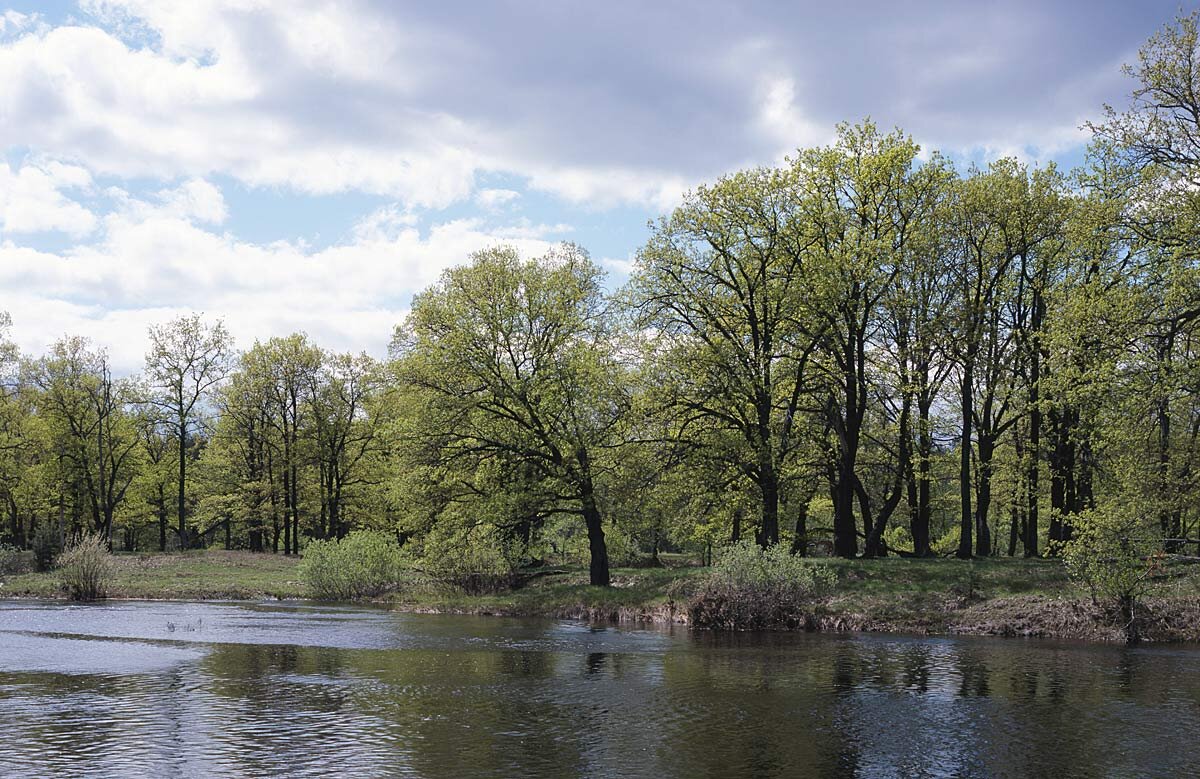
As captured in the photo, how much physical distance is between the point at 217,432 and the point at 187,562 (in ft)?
52.6

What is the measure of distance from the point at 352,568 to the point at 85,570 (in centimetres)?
1220

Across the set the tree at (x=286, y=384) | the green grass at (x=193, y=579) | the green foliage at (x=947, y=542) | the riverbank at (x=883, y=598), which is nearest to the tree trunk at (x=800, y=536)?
the riverbank at (x=883, y=598)

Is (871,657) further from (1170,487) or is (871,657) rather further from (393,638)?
(393,638)

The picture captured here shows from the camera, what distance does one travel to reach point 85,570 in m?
44.2

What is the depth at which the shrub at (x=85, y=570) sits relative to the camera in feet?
145

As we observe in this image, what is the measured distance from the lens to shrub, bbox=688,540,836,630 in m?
33.8

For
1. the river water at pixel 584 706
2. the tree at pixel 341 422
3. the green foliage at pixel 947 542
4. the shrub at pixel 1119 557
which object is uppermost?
the tree at pixel 341 422

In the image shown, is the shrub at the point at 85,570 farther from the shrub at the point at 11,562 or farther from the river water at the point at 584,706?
the shrub at the point at 11,562

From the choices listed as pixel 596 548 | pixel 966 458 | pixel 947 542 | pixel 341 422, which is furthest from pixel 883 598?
pixel 341 422

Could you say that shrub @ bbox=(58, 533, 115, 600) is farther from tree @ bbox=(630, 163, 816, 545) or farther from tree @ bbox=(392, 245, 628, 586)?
tree @ bbox=(630, 163, 816, 545)

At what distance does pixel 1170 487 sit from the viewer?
2977 cm

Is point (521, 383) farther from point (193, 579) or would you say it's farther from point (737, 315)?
point (193, 579)

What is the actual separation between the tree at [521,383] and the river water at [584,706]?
1226 centimetres

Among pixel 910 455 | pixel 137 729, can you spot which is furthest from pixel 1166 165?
Answer: pixel 137 729
